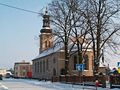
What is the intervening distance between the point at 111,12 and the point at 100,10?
5.90 feet

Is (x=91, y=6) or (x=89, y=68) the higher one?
(x=91, y=6)

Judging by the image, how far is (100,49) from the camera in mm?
48562

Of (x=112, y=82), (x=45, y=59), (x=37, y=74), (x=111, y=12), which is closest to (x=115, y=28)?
(x=111, y=12)

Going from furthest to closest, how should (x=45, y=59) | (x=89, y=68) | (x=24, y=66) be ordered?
(x=24, y=66)
(x=45, y=59)
(x=89, y=68)

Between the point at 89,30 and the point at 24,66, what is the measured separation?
13281 centimetres

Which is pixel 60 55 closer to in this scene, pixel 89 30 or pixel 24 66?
pixel 89 30

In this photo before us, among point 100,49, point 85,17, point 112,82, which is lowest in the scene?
point 112,82

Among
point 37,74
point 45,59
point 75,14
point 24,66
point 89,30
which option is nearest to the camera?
point 89,30

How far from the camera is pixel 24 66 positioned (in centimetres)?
18212

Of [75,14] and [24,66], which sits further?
[24,66]

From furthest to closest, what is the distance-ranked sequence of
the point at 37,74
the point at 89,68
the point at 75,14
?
the point at 37,74 < the point at 89,68 < the point at 75,14

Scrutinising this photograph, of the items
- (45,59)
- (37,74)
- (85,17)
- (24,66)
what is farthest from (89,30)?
(24,66)

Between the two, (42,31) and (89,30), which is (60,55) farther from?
(89,30)

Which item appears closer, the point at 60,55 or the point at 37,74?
the point at 60,55
